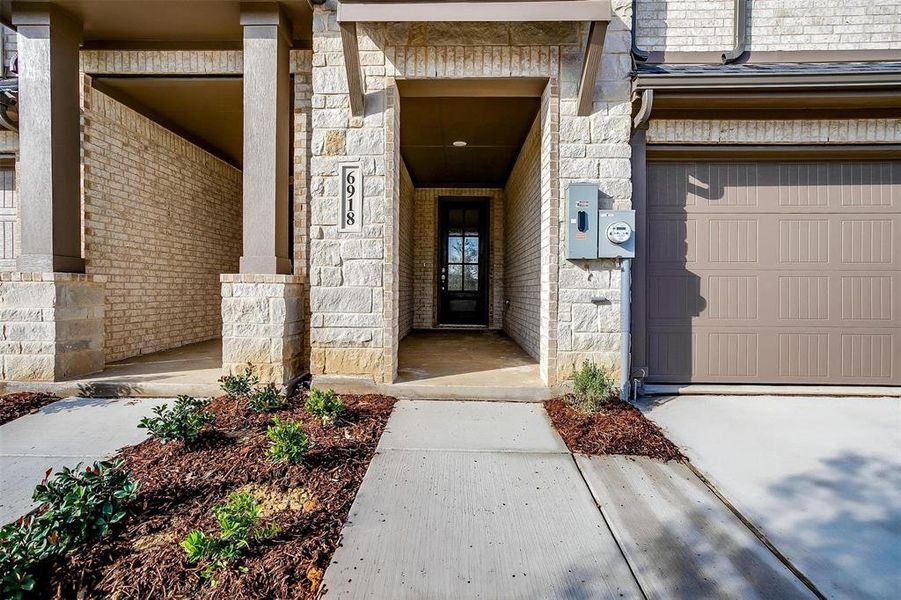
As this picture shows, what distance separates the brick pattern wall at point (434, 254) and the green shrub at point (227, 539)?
23.2 ft

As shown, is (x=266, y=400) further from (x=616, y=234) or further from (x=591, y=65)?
(x=591, y=65)

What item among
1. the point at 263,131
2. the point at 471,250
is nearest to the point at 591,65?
the point at 263,131

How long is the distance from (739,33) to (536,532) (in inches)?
186

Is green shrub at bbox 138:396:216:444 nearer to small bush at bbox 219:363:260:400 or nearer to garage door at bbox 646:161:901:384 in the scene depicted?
small bush at bbox 219:363:260:400

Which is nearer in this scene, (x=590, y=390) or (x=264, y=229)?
(x=590, y=390)

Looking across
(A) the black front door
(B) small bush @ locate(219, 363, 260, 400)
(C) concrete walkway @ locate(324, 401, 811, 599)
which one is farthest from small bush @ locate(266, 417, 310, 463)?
(A) the black front door

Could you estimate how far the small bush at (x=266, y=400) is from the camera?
3.20 m

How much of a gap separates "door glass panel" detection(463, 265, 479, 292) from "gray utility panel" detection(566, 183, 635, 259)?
5.43 m

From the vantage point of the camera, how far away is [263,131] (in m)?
3.68

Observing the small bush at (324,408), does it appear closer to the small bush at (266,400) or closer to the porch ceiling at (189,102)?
the small bush at (266,400)

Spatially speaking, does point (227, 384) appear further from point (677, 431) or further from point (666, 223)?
point (666, 223)

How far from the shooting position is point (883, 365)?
3.95 m

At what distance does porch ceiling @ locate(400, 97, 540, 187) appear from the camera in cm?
462

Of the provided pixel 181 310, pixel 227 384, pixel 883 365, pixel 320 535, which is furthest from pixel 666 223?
pixel 181 310
